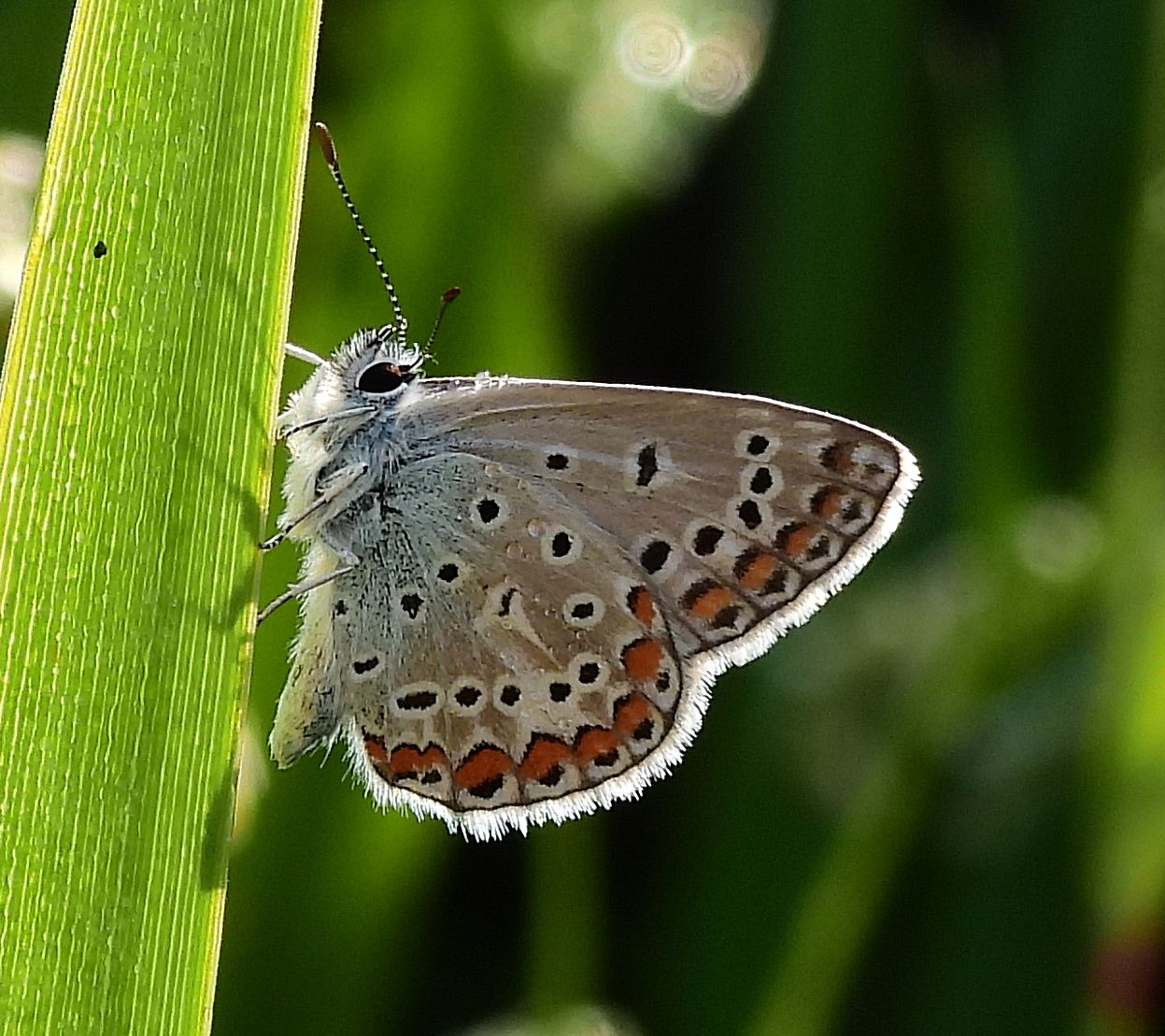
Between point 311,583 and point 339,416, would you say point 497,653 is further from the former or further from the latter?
point 339,416

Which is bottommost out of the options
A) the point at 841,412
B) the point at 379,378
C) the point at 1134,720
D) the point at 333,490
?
the point at 1134,720

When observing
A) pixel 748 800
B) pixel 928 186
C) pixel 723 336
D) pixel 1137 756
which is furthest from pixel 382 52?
pixel 1137 756

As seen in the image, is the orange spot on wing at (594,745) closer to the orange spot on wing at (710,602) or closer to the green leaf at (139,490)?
the orange spot on wing at (710,602)

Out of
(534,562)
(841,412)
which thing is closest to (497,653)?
(534,562)

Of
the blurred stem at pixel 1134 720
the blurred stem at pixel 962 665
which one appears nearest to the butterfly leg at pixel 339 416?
the blurred stem at pixel 962 665

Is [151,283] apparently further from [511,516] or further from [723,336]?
[723,336]

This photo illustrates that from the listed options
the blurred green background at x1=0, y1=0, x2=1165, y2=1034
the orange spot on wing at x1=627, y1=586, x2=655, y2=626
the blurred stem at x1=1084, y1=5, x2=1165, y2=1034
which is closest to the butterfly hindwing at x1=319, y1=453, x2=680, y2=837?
the orange spot on wing at x1=627, y1=586, x2=655, y2=626
